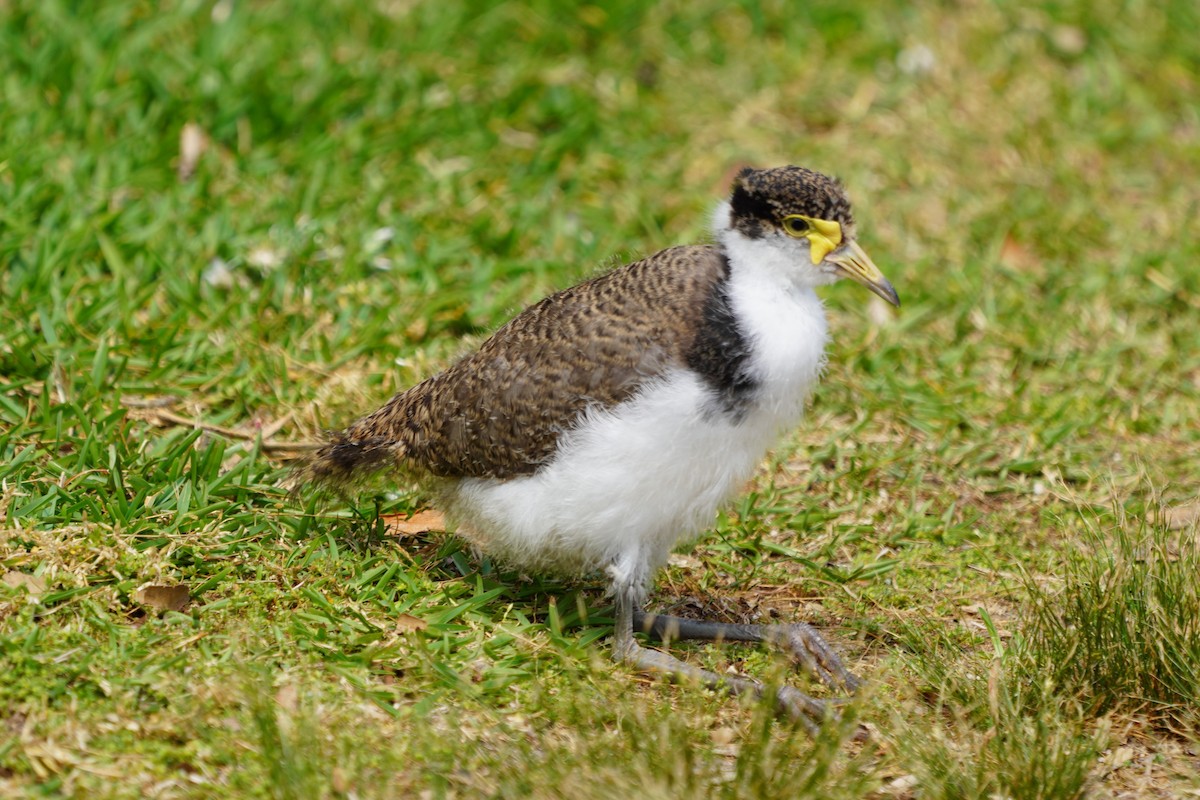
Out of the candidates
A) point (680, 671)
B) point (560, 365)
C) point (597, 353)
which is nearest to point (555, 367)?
point (560, 365)

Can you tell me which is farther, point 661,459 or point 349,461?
point 349,461

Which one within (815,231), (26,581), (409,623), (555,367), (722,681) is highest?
(815,231)

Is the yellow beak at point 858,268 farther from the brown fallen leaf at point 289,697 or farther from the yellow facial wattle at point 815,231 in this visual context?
the brown fallen leaf at point 289,697

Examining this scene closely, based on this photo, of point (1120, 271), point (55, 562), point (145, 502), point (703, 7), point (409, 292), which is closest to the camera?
point (55, 562)

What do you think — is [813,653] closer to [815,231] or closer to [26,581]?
[815,231]

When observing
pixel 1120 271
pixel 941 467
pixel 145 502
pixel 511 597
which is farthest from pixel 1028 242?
pixel 145 502

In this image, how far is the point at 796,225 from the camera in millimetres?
4141

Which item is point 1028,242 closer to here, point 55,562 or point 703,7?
point 703,7

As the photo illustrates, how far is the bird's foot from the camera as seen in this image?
393 centimetres

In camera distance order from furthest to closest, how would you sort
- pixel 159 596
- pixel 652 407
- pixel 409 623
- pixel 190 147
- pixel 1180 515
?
pixel 190 147 < pixel 1180 515 < pixel 409 623 < pixel 159 596 < pixel 652 407

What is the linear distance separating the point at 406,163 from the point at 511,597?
284 centimetres

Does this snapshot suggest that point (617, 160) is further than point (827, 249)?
Yes

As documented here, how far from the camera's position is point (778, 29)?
7902 millimetres

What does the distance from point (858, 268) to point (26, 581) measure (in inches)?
97.1
